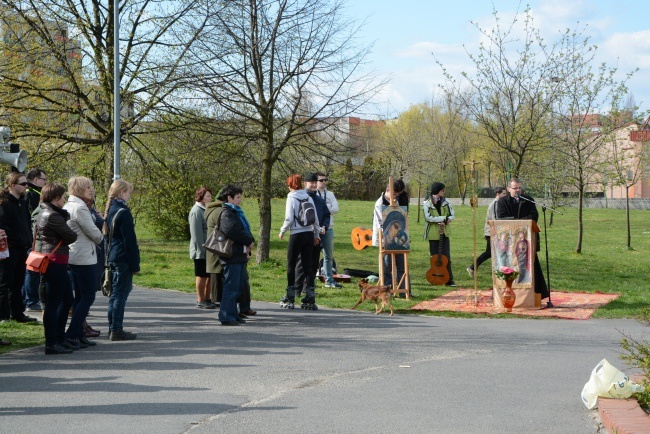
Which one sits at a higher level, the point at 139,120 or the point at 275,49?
the point at 275,49

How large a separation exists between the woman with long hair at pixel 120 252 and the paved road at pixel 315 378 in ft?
1.20

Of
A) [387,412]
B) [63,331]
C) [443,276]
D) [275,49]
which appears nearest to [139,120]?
[275,49]

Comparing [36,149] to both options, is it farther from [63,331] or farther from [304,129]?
[63,331]

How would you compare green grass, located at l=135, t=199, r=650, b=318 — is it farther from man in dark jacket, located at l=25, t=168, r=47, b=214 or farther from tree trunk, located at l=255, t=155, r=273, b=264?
man in dark jacket, located at l=25, t=168, r=47, b=214

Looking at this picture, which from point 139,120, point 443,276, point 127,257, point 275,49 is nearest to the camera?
point 127,257

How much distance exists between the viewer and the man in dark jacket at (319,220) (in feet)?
45.2

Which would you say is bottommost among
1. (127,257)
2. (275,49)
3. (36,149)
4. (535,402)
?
(535,402)

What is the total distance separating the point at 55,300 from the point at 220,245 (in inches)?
109

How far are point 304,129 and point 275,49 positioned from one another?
78.3 inches

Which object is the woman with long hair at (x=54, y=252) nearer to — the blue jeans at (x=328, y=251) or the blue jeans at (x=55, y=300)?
the blue jeans at (x=55, y=300)

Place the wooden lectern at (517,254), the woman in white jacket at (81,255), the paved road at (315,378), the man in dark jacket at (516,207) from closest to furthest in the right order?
the paved road at (315,378), the woman in white jacket at (81,255), the wooden lectern at (517,254), the man in dark jacket at (516,207)

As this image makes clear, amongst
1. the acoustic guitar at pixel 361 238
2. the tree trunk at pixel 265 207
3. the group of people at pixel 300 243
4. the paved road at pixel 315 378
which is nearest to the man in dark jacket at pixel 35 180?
the paved road at pixel 315 378

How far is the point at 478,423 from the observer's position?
663 centimetres

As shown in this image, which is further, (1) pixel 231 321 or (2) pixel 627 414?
(1) pixel 231 321
